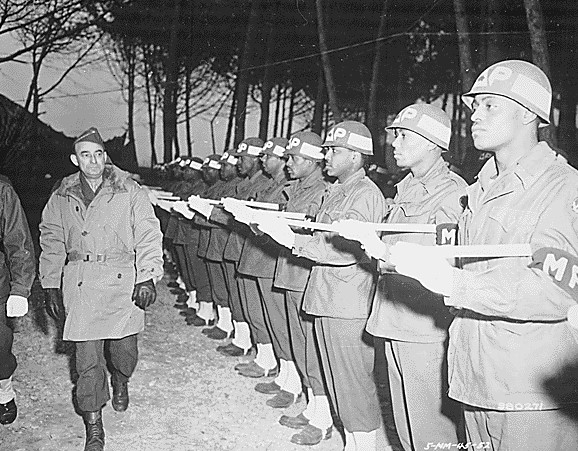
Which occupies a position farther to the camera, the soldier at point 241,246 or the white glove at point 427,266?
the soldier at point 241,246

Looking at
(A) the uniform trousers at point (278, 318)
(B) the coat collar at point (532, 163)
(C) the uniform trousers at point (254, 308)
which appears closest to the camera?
(B) the coat collar at point (532, 163)

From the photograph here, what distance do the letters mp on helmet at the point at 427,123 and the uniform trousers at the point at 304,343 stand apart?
6.14 ft

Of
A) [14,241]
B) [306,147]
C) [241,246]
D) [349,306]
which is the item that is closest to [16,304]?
[14,241]

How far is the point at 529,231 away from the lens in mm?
2453

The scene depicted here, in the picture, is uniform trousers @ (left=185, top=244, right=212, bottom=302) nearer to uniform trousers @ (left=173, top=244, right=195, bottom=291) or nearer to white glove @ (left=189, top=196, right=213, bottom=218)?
uniform trousers @ (left=173, top=244, right=195, bottom=291)

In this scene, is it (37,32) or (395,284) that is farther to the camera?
(37,32)

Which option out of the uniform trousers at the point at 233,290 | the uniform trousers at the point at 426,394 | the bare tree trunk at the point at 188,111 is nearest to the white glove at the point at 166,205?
the uniform trousers at the point at 233,290

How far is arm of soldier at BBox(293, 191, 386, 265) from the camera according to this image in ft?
13.6

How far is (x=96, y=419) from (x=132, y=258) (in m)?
1.10

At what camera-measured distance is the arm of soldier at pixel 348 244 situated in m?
4.16

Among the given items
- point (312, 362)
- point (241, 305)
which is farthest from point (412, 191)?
point (241, 305)

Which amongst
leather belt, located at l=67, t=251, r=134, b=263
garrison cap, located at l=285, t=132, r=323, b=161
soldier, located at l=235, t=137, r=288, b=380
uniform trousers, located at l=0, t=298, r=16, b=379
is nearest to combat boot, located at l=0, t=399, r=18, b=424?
uniform trousers, located at l=0, t=298, r=16, b=379

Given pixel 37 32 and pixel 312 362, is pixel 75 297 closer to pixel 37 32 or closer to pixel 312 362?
pixel 312 362

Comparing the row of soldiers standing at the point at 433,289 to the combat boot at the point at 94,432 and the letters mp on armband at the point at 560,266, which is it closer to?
the letters mp on armband at the point at 560,266
